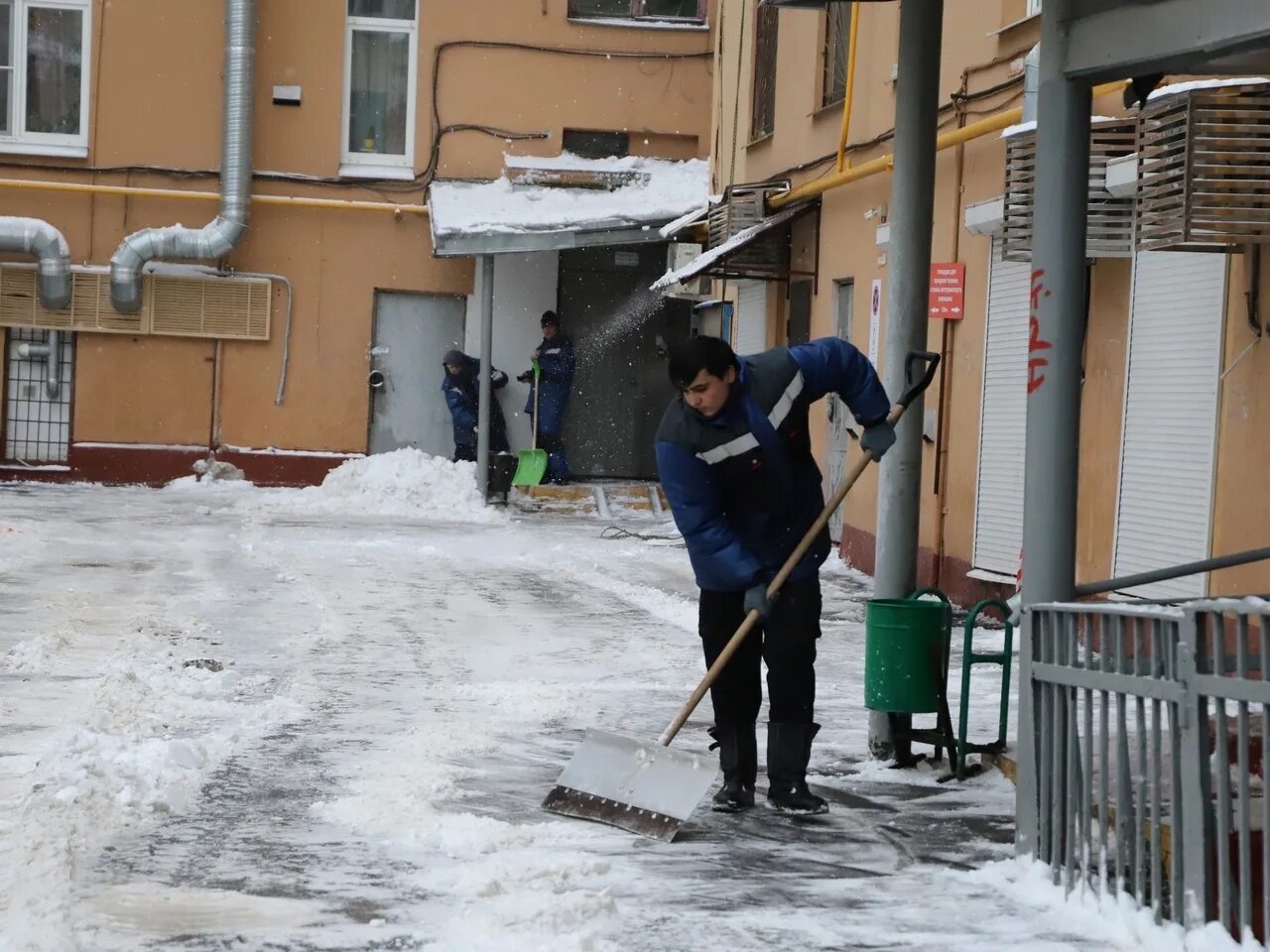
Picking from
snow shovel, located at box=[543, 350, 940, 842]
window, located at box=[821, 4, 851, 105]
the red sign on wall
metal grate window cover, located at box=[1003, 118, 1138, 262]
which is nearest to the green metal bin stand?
snow shovel, located at box=[543, 350, 940, 842]

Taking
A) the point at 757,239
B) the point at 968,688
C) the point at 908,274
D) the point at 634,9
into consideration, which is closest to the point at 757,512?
the point at 968,688

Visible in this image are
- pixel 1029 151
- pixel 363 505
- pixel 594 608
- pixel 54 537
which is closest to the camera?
pixel 1029 151

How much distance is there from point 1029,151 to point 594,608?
414cm

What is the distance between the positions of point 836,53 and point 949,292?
4.07m

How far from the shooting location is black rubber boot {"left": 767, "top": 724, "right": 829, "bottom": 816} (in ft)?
20.0

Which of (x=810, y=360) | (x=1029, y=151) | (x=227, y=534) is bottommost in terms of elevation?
(x=227, y=534)

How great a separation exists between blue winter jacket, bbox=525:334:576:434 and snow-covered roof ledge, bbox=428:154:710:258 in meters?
1.63

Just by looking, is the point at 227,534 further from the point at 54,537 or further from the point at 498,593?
the point at 498,593

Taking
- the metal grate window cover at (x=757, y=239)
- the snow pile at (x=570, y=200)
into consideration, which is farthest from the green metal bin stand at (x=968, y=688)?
the snow pile at (x=570, y=200)

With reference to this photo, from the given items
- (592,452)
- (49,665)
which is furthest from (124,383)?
(49,665)

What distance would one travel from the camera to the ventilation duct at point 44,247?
20609 millimetres

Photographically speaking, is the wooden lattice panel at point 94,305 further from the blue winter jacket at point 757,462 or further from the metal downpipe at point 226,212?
the blue winter jacket at point 757,462

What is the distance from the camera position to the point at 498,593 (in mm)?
12406

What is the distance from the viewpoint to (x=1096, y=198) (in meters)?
9.35
